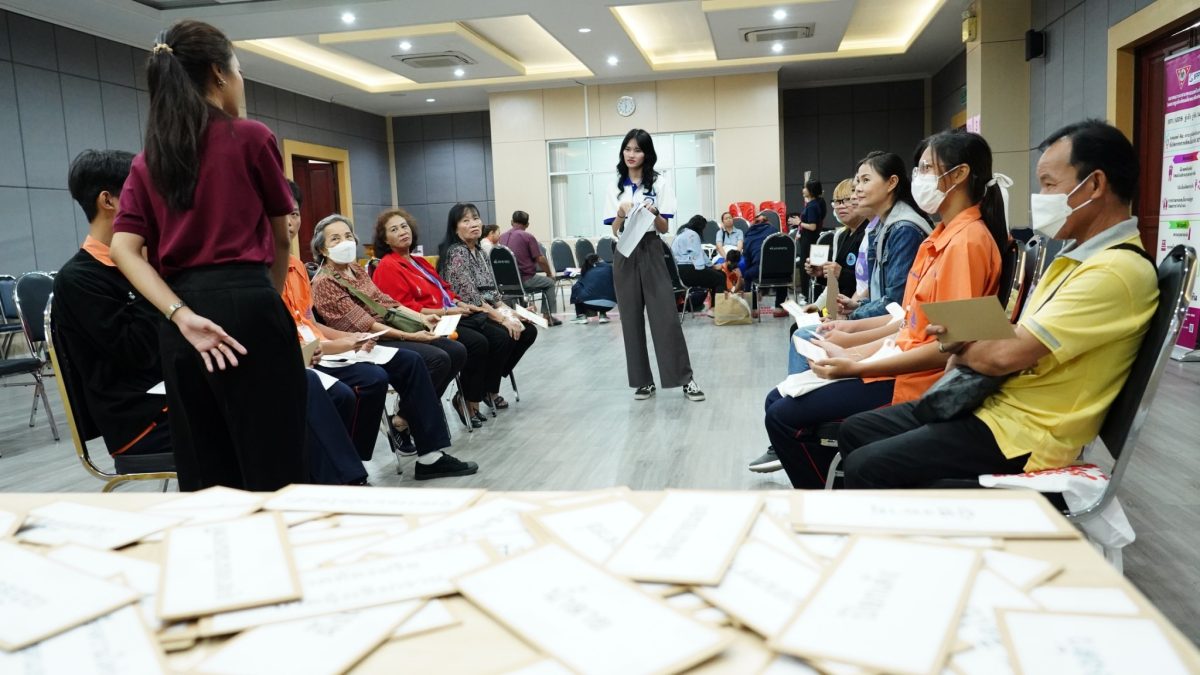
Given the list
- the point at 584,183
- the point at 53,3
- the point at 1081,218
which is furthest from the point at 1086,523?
the point at 584,183

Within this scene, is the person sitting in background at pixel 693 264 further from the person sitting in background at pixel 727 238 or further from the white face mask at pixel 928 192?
the white face mask at pixel 928 192

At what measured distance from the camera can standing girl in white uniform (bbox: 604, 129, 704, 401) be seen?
4613 mm

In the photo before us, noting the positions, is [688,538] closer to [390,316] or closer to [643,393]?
[390,316]

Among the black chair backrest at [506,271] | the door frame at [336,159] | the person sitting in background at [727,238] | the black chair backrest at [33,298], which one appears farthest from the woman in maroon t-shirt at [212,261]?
the door frame at [336,159]

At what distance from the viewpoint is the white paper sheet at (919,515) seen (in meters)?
0.90

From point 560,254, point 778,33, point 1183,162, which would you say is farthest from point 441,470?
point 778,33

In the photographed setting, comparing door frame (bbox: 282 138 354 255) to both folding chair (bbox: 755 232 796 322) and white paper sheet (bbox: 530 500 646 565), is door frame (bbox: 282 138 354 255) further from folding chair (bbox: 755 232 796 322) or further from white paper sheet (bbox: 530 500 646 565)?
white paper sheet (bbox: 530 500 646 565)

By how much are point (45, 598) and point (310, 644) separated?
12.5 inches

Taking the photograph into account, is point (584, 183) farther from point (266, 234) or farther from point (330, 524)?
point (330, 524)

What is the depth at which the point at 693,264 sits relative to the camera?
28.4 ft

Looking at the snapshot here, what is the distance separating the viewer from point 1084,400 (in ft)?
5.52

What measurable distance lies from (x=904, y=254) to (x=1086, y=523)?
134cm

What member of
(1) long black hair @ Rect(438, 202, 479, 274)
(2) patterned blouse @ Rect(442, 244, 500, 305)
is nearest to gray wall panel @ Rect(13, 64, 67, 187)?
(1) long black hair @ Rect(438, 202, 479, 274)

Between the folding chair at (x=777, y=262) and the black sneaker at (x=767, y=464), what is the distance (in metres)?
5.03
